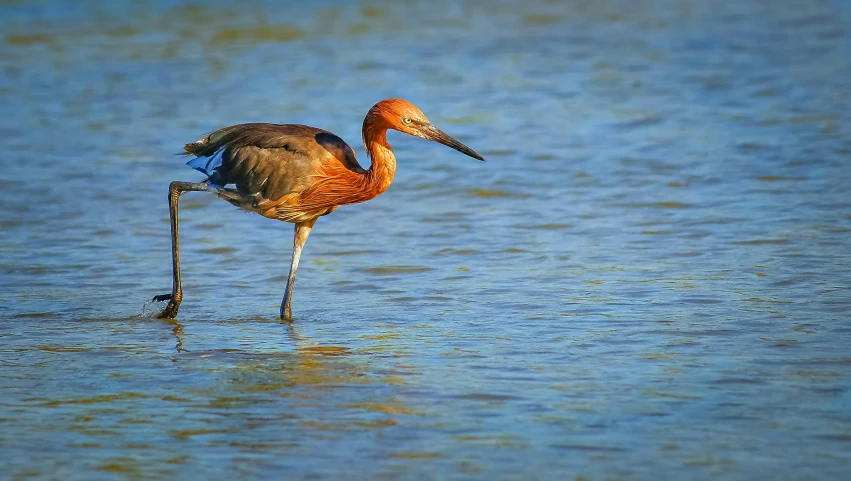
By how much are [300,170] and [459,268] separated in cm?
165

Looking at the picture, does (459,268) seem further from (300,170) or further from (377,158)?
(300,170)

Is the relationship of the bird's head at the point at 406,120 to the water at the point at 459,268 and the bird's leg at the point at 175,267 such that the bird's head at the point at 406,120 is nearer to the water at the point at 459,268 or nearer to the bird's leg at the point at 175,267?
the water at the point at 459,268

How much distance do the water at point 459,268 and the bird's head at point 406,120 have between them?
3.44 ft

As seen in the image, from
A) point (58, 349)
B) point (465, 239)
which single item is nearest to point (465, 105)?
point (465, 239)

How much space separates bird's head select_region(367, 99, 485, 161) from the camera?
7.51 metres

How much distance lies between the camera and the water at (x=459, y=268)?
5.21m

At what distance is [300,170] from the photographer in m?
7.62

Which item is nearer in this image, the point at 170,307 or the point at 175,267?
the point at 170,307

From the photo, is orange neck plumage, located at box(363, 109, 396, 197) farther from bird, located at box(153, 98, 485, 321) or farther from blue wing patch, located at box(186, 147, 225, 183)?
blue wing patch, located at box(186, 147, 225, 183)

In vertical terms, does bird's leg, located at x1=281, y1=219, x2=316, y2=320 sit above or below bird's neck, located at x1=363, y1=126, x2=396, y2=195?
below

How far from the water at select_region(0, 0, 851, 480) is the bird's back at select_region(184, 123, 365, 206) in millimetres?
811

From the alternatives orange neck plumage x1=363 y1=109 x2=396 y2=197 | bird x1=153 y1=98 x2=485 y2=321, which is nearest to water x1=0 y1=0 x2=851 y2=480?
bird x1=153 y1=98 x2=485 y2=321

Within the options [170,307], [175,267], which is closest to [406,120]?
[175,267]

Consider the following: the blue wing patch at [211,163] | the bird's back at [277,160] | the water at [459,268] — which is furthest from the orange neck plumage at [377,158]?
the blue wing patch at [211,163]
